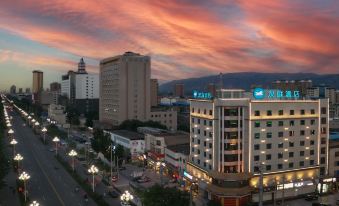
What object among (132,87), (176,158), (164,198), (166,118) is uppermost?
(132,87)

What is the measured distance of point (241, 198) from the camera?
58594 mm

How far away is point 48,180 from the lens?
76562 mm

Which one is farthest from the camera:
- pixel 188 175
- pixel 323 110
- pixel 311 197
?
pixel 188 175

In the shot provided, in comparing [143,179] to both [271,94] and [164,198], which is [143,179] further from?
[271,94]

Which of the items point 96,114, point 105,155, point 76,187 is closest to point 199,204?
point 76,187

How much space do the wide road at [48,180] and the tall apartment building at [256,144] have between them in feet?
71.9

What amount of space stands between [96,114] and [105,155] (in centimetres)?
10454

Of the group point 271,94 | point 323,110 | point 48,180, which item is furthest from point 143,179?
point 323,110

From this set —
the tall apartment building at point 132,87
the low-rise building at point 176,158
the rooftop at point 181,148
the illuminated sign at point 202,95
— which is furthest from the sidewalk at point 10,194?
the tall apartment building at point 132,87

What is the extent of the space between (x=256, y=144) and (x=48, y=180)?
43610mm

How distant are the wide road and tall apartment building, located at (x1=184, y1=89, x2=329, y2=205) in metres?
21.9

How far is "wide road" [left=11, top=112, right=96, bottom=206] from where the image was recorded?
205 ft

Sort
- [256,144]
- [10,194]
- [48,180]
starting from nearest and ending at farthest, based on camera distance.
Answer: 1. [256,144]
2. [10,194]
3. [48,180]

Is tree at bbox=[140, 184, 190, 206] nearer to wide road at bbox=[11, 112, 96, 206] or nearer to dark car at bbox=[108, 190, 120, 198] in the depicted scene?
wide road at bbox=[11, 112, 96, 206]
